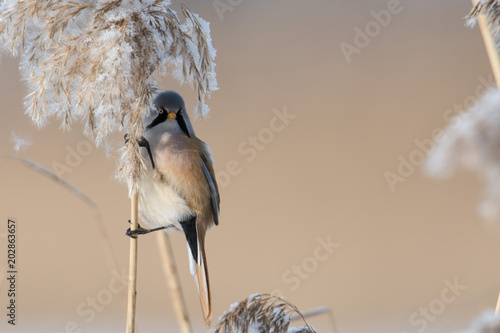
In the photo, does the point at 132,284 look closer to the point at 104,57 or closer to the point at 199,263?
the point at 199,263

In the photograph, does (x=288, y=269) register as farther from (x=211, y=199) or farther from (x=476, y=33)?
(x=476, y=33)

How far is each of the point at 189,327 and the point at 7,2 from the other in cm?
67

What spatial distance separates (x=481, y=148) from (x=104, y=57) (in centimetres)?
57

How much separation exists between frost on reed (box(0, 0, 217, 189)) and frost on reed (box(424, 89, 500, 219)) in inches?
18.6

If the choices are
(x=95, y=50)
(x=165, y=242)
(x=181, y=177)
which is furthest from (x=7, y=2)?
(x=165, y=242)

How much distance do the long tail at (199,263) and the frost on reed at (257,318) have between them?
0.19 feet

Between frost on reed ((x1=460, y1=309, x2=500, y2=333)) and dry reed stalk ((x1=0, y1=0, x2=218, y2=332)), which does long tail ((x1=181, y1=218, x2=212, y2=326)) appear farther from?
frost on reed ((x1=460, y1=309, x2=500, y2=333))

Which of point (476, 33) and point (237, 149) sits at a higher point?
point (476, 33)

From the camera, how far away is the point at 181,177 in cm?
89

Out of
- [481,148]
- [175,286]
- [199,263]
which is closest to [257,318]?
[199,263]

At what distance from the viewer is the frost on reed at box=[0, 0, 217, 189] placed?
74 cm

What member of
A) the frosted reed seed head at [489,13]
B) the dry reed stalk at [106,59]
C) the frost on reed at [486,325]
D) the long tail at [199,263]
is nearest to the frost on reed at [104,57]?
the dry reed stalk at [106,59]

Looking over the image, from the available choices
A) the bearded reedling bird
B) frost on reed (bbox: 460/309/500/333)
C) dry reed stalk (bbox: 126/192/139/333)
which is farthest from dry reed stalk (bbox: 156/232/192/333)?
frost on reed (bbox: 460/309/500/333)

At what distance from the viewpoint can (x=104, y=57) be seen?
741 millimetres
